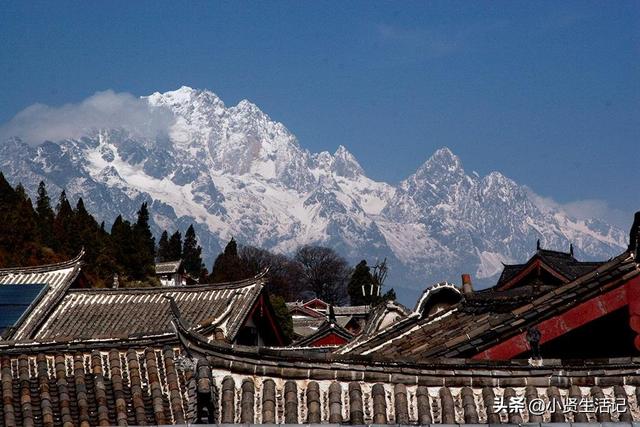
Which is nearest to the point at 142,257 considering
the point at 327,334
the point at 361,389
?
the point at 327,334

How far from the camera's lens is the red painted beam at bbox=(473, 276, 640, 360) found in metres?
16.6

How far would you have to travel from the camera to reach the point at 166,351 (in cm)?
1791

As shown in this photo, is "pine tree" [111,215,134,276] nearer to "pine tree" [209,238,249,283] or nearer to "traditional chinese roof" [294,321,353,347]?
"pine tree" [209,238,249,283]

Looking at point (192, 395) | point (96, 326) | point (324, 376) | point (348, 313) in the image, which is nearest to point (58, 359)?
point (192, 395)

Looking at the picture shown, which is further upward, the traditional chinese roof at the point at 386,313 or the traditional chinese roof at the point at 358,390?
the traditional chinese roof at the point at 386,313

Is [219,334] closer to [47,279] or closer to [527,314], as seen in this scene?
[47,279]

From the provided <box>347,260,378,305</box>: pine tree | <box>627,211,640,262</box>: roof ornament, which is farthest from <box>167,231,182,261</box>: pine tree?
<box>627,211,640,262</box>: roof ornament

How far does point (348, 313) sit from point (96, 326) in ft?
234

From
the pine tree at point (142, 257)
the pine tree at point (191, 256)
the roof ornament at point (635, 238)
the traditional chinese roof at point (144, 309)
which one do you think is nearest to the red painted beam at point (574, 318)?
the roof ornament at point (635, 238)

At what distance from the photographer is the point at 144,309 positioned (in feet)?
113

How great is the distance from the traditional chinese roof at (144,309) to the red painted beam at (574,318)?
Result: 1510 cm

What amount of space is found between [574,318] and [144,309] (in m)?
20.2

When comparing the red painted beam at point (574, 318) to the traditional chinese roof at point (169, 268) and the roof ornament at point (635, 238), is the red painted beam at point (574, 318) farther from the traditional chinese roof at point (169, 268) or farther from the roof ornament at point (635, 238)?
the traditional chinese roof at point (169, 268)

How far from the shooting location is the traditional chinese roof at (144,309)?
32281 mm
